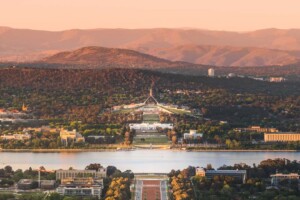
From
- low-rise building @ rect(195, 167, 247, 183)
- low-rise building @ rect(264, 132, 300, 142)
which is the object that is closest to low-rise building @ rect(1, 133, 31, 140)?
low-rise building @ rect(264, 132, 300, 142)

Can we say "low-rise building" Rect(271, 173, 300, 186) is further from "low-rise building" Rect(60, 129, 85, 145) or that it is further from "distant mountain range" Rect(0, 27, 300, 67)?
"distant mountain range" Rect(0, 27, 300, 67)

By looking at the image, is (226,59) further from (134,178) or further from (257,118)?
(134,178)

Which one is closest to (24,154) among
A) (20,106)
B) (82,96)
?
(20,106)

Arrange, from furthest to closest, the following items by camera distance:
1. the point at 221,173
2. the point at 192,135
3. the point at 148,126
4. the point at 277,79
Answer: the point at 277,79
the point at 148,126
the point at 192,135
the point at 221,173

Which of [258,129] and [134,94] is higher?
[134,94]

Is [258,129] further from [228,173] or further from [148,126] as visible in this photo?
[228,173]

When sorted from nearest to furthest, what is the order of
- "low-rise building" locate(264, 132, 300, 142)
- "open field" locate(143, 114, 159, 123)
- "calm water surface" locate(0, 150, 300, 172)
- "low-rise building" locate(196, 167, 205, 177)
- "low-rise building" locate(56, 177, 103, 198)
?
1. "low-rise building" locate(56, 177, 103, 198)
2. "low-rise building" locate(196, 167, 205, 177)
3. "calm water surface" locate(0, 150, 300, 172)
4. "low-rise building" locate(264, 132, 300, 142)
5. "open field" locate(143, 114, 159, 123)

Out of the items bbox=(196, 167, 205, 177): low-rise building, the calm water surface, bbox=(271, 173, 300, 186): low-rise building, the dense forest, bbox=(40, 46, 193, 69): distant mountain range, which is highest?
bbox=(40, 46, 193, 69): distant mountain range

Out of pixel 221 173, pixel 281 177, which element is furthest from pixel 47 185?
pixel 281 177
